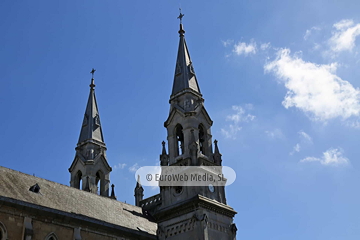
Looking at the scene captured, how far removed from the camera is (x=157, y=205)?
41594 millimetres

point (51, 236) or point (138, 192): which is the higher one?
point (138, 192)

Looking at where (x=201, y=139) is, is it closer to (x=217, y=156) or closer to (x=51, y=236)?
(x=217, y=156)

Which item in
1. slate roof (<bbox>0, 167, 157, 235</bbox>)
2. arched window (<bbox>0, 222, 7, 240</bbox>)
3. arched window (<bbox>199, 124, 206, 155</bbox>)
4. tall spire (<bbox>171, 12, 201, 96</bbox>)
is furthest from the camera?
tall spire (<bbox>171, 12, 201, 96</bbox>)

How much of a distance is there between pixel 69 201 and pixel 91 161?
15.2 metres

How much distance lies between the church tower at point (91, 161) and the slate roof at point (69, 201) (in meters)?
9.15

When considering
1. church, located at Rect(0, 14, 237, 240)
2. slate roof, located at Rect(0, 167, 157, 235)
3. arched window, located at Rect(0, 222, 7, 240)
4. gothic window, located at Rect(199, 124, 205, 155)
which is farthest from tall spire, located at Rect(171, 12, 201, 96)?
arched window, located at Rect(0, 222, 7, 240)

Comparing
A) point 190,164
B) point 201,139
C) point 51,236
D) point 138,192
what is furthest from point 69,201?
point 138,192

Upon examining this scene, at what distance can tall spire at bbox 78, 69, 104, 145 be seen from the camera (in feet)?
165

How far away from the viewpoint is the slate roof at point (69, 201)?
3055 cm

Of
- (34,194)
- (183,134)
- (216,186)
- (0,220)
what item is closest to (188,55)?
(183,134)

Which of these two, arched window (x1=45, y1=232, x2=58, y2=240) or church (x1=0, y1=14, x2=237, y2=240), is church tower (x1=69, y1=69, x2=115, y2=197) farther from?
arched window (x1=45, y1=232, x2=58, y2=240)

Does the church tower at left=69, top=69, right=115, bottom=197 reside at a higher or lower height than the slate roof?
higher

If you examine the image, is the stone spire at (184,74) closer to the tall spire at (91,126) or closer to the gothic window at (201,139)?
the gothic window at (201,139)

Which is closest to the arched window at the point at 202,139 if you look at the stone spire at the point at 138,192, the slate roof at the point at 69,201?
the slate roof at the point at 69,201
